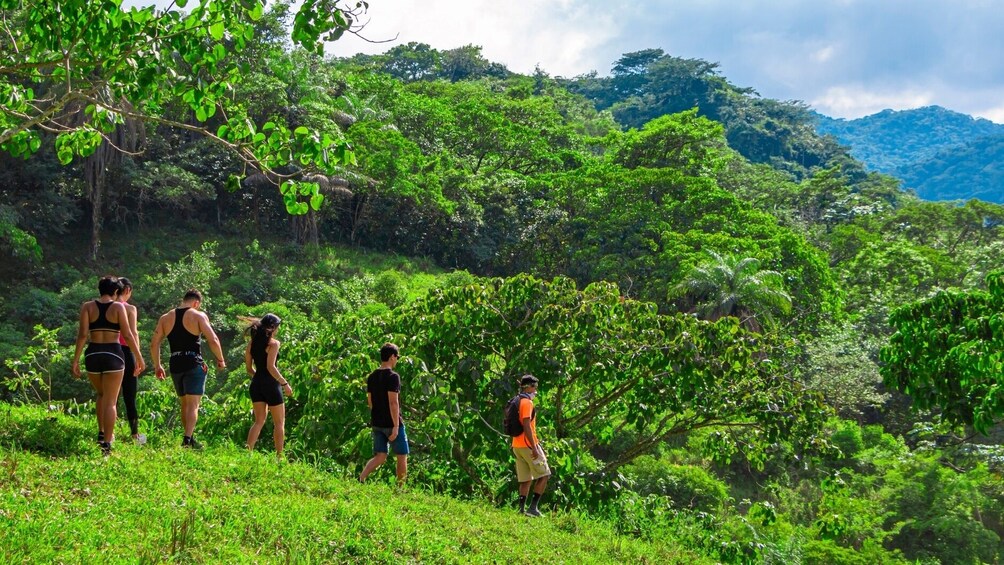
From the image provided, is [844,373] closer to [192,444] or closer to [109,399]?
[192,444]

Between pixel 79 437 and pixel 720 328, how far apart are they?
683cm

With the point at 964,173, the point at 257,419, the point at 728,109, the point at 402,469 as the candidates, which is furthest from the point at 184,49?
the point at 964,173

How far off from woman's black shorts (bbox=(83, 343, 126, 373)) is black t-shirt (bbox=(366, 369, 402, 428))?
6.56 feet

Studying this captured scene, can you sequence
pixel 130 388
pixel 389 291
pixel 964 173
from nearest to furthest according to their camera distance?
pixel 130 388
pixel 389 291
pixel 964 173

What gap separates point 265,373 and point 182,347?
2.41 ft

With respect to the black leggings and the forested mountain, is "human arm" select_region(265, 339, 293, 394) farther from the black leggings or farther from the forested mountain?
the forested mountain

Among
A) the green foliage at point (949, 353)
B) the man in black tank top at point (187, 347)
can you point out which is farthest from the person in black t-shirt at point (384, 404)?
the green foliage at point (949, 353)

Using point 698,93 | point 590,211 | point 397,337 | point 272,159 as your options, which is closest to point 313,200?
point 272,159

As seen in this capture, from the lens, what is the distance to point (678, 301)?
30906 mm

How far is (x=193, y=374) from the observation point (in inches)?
269

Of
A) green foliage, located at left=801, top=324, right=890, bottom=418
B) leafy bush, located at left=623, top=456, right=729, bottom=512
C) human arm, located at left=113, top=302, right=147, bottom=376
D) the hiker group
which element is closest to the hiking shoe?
the hiker group

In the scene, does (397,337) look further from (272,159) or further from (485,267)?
(485,267)

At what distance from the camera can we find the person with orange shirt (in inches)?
284

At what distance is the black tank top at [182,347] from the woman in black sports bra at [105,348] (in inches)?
18.5
